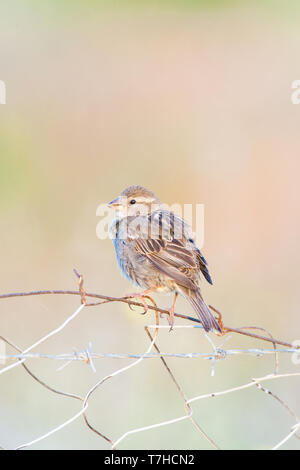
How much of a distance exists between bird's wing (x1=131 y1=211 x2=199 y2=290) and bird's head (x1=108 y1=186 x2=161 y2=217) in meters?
0.47

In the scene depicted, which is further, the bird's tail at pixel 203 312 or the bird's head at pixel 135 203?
the bird's head at pixel 135 203

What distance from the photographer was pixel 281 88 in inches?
418

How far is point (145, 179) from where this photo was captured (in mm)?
8133

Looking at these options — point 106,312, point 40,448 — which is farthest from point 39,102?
point 40,448

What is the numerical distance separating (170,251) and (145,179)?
357 centimetres

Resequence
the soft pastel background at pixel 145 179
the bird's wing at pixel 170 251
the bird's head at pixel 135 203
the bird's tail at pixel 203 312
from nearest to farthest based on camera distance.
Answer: the bird's tail at pixel 203 312, the bird's wing at pixel 170 251, the soft pastel background at pixel 145 179, the bird's head at pixel 135 203

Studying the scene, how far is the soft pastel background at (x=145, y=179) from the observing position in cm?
499

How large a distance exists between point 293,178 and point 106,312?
3.66m
